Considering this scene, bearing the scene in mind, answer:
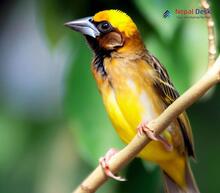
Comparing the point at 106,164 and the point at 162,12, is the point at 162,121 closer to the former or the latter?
the point at 106,164

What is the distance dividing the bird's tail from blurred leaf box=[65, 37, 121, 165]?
90 millimetres

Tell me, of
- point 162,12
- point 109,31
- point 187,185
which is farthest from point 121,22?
point 187,185

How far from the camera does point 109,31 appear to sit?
3.15 feet

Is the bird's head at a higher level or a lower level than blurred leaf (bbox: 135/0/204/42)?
higher

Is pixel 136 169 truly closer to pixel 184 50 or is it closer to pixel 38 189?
pixel 184 50

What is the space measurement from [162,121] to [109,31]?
0.62 feet

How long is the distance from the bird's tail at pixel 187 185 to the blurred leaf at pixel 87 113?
0.09m

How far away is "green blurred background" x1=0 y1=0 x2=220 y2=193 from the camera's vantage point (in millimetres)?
1111

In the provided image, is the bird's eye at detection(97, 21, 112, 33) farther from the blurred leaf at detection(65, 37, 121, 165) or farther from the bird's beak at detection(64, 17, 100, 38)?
the blurred leaf at detection(65, 37, 121, 165)

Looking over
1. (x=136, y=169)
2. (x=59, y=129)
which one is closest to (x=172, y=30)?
(x=136, y=169)

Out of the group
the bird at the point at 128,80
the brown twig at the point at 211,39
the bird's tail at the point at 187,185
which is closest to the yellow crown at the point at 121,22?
the bird at the point at 128,80

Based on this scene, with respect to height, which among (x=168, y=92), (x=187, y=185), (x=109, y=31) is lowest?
(x=187, y=185)

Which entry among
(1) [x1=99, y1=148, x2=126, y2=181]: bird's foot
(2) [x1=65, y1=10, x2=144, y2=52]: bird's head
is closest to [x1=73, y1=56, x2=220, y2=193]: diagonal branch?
(1) [x1=99, y1=148, x2=126, y2=181]: bird's foot

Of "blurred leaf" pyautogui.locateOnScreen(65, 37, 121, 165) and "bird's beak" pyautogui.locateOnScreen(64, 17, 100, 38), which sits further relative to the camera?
"blurred leaf" pyautogui.locateOnScreen(65, 37, 121, 165)
